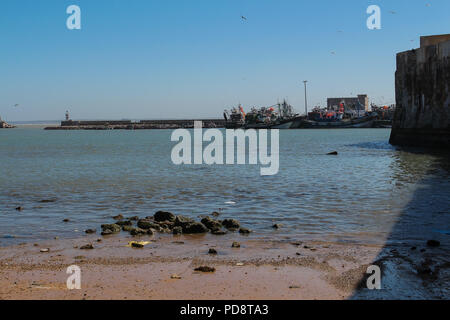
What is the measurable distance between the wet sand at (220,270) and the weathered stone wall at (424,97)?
27027 millimetres

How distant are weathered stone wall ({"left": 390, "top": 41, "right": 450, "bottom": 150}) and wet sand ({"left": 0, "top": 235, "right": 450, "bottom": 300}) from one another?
27027 mm

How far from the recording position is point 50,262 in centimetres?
854

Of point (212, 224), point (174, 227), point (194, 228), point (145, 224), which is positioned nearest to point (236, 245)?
point (194, 228)

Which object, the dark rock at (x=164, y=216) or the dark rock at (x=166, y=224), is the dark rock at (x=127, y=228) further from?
the dark rock at (x=164, y=216)

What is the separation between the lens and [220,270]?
7812 millimetres

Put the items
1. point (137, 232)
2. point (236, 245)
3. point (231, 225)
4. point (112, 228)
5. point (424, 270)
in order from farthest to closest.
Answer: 1. point (231, 225)
2. point (112, 228)
3. point (137, 232)
4. point (236, 245)
5. point (424, 270)

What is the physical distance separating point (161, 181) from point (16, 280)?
14.9 metres

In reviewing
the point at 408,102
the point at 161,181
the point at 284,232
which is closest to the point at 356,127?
the point at 408,102

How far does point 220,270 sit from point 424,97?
1285 inches

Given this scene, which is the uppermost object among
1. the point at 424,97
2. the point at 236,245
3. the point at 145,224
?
the point at 424,97

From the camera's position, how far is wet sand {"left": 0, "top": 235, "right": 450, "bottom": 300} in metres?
6.66

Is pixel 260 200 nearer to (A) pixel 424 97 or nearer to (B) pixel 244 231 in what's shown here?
(B) pixel 244 231

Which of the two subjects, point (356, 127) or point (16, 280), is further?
point (356, 127)
